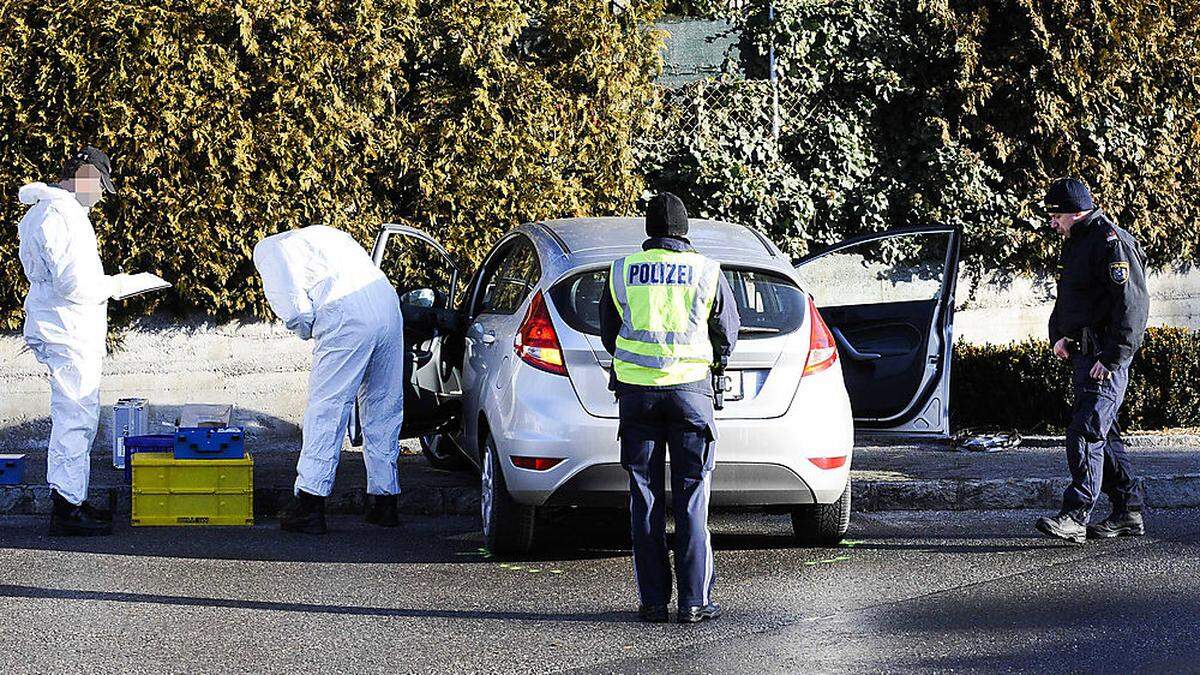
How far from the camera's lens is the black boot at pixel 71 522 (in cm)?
859

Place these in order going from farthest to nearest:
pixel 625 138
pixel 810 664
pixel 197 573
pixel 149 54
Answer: pixel 625 138
pixel 149 54
pixel 197 573
pixel 810 664

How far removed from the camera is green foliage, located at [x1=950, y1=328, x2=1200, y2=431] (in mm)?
11641

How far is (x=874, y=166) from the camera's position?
545 inches

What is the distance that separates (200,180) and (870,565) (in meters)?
5.98

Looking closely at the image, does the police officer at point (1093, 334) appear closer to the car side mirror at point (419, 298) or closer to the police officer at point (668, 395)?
the police officer at point (668, 395)

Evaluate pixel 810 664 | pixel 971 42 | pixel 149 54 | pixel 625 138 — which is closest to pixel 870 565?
pixel 810 664

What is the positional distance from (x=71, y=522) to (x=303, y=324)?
5.38 ft

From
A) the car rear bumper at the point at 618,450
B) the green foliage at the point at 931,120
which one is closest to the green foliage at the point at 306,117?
the green foliage at the point at 931,120

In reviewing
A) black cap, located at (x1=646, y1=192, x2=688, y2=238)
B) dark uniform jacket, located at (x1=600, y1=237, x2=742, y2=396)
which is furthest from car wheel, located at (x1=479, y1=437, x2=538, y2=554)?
black cap, located at (x1=646, y1=192, x2=688, y2=238)

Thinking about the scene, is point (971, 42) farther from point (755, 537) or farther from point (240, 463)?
point (240, 463)

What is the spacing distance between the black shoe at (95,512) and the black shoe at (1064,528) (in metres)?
4.97

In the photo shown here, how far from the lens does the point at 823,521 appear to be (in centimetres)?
806

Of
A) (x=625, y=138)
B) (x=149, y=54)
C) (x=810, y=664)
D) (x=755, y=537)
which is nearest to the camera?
(x=810, y=664)

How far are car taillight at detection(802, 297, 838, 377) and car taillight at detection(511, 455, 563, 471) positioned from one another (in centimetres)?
129
